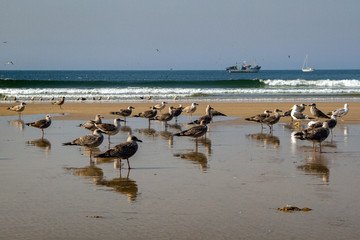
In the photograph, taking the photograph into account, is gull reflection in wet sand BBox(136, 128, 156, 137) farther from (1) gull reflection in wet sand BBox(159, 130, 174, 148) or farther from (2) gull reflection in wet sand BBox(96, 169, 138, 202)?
(2) gull reflection in wet sand BBox(96, 169, 138, 202)

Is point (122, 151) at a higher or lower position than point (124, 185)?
higher

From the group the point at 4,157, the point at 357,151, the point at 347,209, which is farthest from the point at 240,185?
the point at 4,157

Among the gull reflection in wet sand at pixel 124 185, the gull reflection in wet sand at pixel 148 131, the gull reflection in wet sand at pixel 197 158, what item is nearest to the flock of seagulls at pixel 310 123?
the gull reflection in wet sand at pixel 197 158

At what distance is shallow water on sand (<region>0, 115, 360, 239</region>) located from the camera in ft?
20.9

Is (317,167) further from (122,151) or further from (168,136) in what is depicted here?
(168,136)

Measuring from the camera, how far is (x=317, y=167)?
10156 millimetres

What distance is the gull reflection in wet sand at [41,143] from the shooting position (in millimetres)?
12992

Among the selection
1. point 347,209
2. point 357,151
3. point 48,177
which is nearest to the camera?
point 347,209

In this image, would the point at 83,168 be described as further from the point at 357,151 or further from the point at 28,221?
the point at 357,151

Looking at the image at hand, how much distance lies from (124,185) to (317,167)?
395 centimetres

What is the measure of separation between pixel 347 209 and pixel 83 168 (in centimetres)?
525

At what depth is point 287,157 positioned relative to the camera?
1139 cm

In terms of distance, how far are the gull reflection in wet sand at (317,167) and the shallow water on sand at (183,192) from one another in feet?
0.06

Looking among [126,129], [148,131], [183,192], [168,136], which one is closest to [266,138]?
[168,136]
